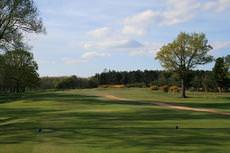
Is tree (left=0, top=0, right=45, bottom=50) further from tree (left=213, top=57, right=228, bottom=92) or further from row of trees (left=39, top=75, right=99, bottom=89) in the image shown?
row of trees (left=39, top=75, right=99, bottom=89)

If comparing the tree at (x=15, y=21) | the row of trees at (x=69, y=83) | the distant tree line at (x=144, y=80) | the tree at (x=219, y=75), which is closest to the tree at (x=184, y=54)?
the distant tree line at (x=144, y=80)

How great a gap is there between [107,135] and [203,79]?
9891 centimetres

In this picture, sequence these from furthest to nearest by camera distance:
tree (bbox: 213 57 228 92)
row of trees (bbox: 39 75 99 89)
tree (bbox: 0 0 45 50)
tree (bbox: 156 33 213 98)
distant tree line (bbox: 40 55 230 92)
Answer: row of trees (bbox: 39 75 99 89)
distant tree line (bbox: 40 55 230 92)
tree (bbox: 213 57 228 92)
tree (bbox: 156 33 213 98)
tree (bbox: 0 0 45 50)

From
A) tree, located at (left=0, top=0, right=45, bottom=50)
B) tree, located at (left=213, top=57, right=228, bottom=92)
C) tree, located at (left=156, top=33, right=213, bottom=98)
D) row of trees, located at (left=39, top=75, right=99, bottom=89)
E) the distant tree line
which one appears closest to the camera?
tree, located at (left=0, top=0, right=45, bottom=50)

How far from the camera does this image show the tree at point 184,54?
8319 centimetres

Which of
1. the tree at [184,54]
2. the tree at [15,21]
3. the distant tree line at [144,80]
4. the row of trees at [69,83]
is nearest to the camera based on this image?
the tree at [15,21]

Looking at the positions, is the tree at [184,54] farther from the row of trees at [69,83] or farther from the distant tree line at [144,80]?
the row of trees at [69,83]

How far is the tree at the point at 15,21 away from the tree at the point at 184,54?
43.9m

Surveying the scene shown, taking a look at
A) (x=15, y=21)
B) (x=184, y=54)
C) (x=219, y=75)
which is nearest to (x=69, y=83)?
(x=219, y=75)

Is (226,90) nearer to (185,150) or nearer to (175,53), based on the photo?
(175,53)

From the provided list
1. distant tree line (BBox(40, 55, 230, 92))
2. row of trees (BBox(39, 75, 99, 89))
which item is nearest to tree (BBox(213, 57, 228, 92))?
distant tree line (BBox(40, 55, 230, 92))

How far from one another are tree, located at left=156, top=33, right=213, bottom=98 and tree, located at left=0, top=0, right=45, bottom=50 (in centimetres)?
4389

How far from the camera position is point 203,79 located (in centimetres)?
11694

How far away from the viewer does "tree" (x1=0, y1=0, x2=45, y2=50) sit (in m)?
39.7
